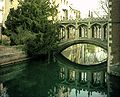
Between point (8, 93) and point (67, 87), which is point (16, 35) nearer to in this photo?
point (67, 87)

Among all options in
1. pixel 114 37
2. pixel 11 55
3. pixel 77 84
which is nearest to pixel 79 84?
pixel 77 84

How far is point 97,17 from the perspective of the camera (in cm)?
4344

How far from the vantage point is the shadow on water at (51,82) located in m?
19.9

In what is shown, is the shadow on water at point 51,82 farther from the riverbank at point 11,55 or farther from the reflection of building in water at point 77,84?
the riverbank at point 11,55

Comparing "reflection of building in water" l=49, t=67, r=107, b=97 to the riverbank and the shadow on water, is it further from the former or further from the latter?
the riverbank

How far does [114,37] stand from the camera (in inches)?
810

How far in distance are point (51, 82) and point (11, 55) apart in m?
8.49

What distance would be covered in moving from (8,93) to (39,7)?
18.2m

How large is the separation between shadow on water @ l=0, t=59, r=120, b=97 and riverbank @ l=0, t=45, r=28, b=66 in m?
A: 0.67

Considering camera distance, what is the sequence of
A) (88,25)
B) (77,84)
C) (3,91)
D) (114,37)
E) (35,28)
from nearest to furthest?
(3,91) → (114,37) → (77,84) → (35,28) → (88,25)

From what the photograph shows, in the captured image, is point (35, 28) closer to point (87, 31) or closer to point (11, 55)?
point (11, 55)

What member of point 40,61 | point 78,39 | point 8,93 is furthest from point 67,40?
point 8,93

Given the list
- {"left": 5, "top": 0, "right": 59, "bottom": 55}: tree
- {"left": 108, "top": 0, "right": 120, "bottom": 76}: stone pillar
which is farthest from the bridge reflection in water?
{"left": 5, "top": 0, "right": 59, "bottom": 55}: tree

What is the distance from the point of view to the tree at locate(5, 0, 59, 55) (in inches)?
1375
